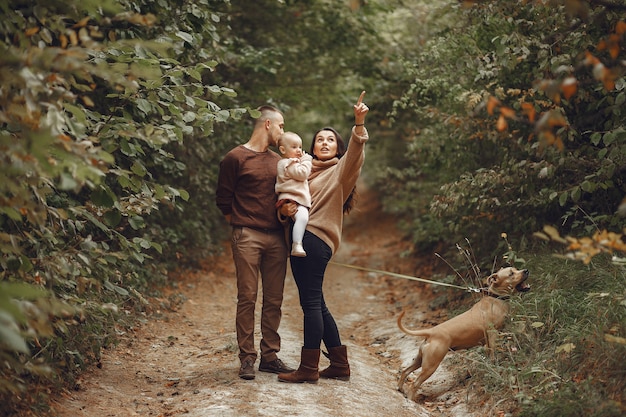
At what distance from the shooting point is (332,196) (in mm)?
5660

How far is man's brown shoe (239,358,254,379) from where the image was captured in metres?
5.59

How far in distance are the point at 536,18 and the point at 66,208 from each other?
192 inches

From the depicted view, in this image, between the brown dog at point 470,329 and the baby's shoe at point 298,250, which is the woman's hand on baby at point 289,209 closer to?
the baby's shoe at point 298,250

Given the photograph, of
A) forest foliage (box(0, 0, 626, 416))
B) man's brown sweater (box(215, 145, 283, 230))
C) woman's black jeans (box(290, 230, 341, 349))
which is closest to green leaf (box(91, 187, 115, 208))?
forest foliage (box(0, 0, 626, 416))

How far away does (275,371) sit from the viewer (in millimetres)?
5832

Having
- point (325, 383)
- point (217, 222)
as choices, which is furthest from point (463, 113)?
point (217, 222)

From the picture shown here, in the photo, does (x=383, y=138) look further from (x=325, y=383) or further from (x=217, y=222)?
(x=325, y=383)

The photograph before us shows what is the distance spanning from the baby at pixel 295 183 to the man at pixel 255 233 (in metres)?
0.15

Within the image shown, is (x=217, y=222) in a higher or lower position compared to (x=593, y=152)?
lower

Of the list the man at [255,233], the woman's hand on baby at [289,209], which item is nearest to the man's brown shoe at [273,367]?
the man at [255,233]

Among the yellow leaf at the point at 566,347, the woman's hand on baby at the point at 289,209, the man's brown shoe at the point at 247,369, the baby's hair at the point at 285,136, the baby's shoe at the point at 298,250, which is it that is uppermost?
the baby's hair at the point at 285,136

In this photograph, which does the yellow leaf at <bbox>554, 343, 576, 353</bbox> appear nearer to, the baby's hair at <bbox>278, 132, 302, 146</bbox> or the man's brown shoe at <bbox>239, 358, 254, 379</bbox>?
the man's brown shoe at <bbox>239, 358, 254, 379</bbox>

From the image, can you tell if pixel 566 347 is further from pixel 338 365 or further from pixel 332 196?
pixel 332 196

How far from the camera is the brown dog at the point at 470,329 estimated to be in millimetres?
5684
